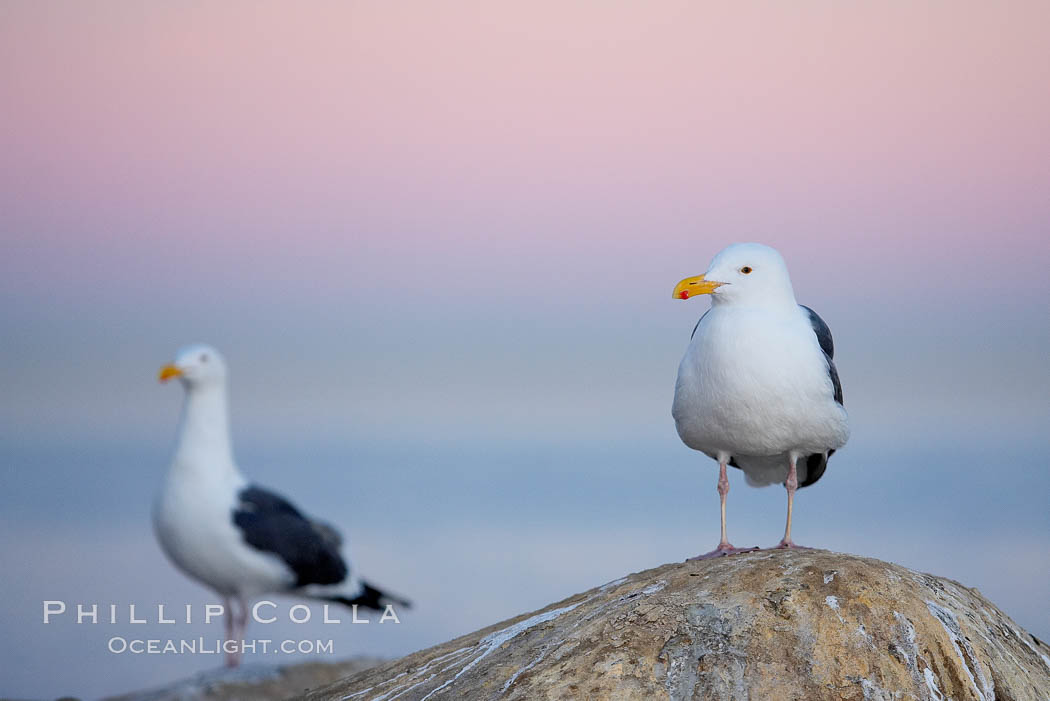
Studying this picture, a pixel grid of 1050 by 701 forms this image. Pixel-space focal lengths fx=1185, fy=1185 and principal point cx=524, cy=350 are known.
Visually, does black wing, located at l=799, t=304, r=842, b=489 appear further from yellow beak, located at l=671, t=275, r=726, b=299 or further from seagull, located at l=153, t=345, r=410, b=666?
seagull, located at l=153, t=345, r=410, b=666

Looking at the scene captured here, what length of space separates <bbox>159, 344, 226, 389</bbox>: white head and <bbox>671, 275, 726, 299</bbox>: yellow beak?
8293 mm

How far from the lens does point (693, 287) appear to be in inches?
253

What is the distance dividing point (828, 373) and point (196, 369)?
8749 millimetres

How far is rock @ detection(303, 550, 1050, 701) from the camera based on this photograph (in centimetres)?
525

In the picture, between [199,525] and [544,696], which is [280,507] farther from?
[544,696]

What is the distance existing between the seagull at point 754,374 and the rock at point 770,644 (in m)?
0.68

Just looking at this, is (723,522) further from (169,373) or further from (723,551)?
(169,373)

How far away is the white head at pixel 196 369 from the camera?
13344mm

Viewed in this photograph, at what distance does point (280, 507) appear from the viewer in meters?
12.6

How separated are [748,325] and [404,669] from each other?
8.69 feet

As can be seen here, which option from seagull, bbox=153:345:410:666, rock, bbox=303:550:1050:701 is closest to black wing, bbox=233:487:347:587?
seagull, bbox=153:345:410:666

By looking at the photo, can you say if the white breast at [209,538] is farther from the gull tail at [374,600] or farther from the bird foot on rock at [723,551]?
the bird foot on rock at [723,551]

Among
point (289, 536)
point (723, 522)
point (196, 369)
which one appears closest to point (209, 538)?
point (289, 536)

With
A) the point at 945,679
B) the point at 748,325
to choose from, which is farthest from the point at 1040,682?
the point at 748,325
